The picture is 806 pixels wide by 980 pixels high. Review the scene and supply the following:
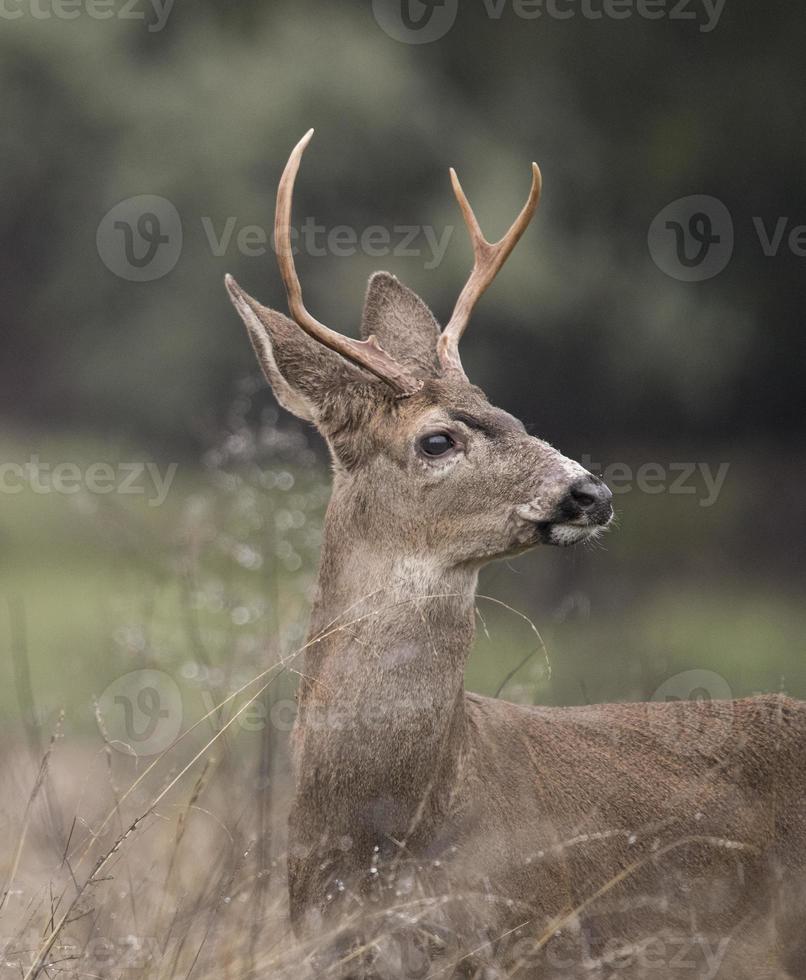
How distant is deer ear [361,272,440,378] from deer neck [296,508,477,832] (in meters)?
0.94

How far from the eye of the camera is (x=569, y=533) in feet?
15.8

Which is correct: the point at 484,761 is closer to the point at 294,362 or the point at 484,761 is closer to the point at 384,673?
the point at 384,673

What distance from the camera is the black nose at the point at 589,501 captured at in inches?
186

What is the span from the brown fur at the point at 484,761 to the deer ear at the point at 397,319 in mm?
434

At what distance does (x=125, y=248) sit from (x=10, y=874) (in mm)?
8570

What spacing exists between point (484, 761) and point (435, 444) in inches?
35.7

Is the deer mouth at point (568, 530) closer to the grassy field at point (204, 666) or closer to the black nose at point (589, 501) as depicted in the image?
the black nose at point (589, 501)

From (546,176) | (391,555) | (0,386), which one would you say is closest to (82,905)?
(391,555)

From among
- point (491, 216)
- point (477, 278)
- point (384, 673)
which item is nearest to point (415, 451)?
point (384, 673)

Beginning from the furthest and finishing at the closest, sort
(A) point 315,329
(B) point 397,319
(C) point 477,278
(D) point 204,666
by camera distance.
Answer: (D) point 204,666 → (B) point 397,319 → (C) point 477,278 → (A) point 315,329

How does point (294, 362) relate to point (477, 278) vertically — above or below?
below

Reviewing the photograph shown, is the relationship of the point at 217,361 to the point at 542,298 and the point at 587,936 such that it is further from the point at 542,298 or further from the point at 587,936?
the point at 587,936

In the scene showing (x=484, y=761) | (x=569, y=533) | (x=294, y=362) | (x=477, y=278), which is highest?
(x=477, y=278)

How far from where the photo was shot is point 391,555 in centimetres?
489
